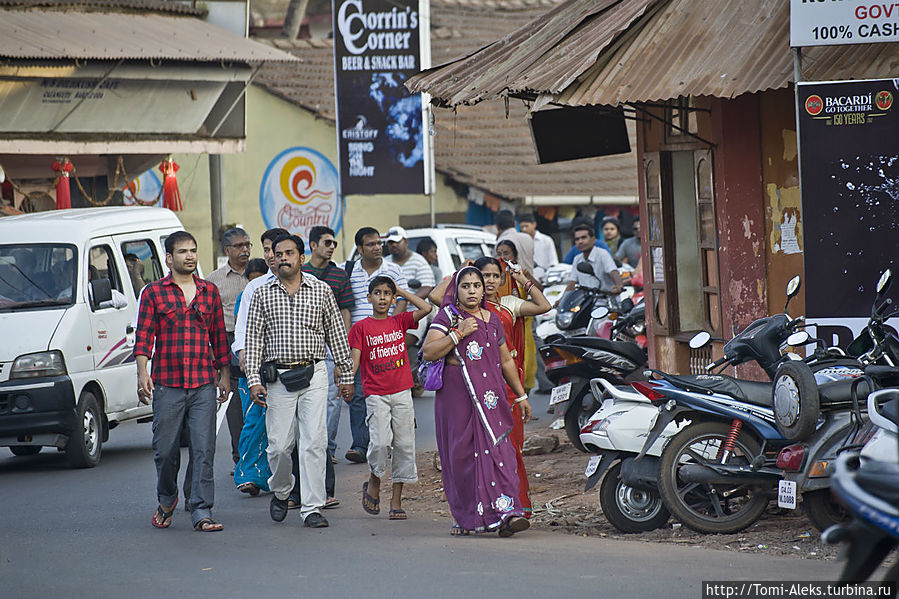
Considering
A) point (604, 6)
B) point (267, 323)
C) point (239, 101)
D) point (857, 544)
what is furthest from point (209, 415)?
point (239, 101)

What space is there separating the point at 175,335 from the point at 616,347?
376 cm

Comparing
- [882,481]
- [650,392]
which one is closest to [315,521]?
[650,392]

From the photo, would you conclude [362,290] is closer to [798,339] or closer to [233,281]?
[233,281]

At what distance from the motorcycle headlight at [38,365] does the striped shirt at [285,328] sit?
313cm

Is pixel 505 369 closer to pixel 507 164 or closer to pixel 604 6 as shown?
pixel 604 6

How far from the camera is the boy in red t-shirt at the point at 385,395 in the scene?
27.6 feet

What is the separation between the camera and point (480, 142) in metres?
25.9

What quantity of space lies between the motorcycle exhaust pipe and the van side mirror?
226 inches

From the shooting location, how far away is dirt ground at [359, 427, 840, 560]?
279 inches

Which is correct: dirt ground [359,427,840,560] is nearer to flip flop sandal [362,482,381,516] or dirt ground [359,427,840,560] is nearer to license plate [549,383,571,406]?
flip flop sandal [362,482,381,516]

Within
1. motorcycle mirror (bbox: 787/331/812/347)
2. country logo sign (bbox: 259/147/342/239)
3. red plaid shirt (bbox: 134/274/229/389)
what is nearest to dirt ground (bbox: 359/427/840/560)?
motorcycle mirror (bbox: 787/331/812/347)

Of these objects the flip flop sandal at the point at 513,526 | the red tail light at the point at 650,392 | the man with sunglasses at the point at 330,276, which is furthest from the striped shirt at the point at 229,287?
the red tail light at the point at 650,392

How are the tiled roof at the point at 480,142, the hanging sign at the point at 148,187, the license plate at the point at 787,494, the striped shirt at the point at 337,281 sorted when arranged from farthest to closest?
1. the tiled roof at the point at 480,142
2. the hanging sign at the point at 148,187
3. the striped shirt at the point at 337,281
4. the license plate at the point at 787,494

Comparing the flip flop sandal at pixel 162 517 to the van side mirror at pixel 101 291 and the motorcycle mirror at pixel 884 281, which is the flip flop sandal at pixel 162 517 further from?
the motorcycle mirror at pixel 884 281
